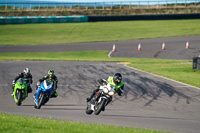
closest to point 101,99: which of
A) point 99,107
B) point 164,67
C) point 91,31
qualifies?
point 99,107

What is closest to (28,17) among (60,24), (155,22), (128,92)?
(60,24)

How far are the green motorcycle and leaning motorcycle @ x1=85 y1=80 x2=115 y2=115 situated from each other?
308 cm

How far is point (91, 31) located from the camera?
5928 centimetres

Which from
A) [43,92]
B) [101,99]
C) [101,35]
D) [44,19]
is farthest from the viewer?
Answer: [44,19]

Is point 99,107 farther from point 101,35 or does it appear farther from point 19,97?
point 101,35

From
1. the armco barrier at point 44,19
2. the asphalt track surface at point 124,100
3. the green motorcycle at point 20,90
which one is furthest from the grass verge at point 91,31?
the green motorcycle at point 20,90

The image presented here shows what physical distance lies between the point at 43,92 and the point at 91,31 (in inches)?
1770

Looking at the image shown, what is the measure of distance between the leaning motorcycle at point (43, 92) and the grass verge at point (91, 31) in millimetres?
36605

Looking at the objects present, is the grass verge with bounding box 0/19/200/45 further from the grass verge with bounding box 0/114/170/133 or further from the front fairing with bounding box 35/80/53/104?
the grass verge with bounding box 0/114/170/133

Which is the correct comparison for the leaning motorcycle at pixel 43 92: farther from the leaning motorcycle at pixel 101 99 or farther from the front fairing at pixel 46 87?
the leaning motorcycle at pixel 101 99

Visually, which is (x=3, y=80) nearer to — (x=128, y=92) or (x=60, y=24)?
(x=128, y=92)

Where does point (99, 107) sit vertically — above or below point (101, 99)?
below

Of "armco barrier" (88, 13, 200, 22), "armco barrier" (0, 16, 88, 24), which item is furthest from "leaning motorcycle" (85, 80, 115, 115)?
"armco barrier" (88, 13, 200, 22)

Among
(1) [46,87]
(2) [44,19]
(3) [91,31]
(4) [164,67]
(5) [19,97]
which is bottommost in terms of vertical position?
(4) [164,67]
